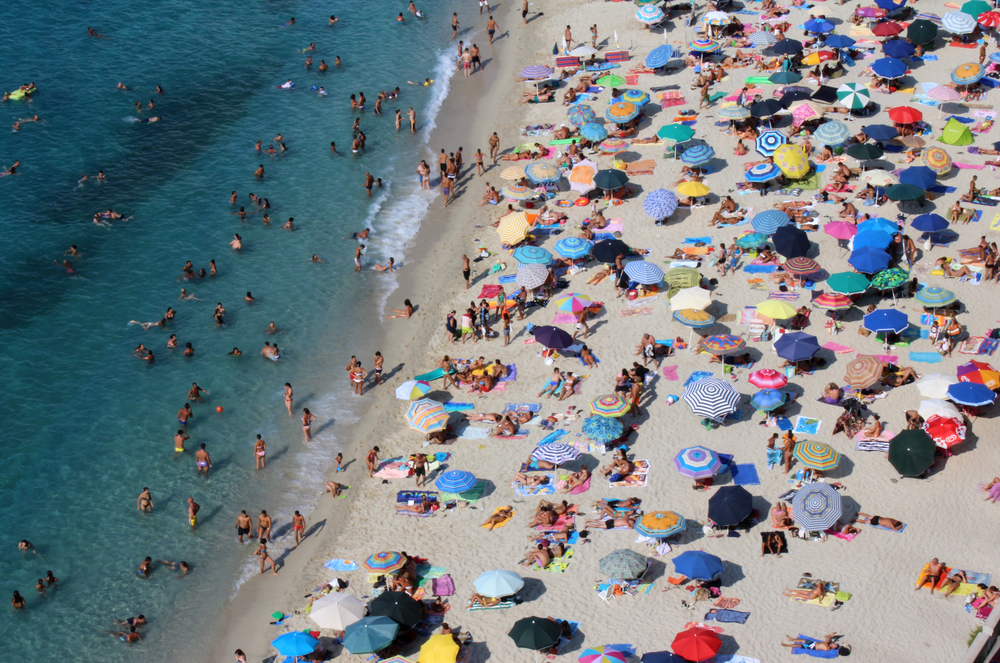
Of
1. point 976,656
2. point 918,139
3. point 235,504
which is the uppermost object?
point 918,139

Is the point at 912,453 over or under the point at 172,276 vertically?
over

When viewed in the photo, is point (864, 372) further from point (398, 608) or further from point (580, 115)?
point (580, 115)

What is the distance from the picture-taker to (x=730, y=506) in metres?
24.3

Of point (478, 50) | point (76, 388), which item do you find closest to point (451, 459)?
point (76, 388)

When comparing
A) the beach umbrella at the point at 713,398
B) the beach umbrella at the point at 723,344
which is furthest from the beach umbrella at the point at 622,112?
the beach umbrella at the point at 713,398

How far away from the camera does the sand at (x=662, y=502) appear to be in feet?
74.2

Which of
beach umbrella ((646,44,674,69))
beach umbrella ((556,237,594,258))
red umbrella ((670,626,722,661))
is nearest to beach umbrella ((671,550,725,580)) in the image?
red umbrella ((670,626,722,661))

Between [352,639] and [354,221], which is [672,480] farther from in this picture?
[354,221]

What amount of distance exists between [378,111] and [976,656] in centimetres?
3713

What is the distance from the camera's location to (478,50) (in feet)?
173

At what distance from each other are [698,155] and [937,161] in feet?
28.7

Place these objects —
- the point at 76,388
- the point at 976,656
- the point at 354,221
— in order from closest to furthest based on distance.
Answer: the point at 976,656 → the point at 76,388 → the point at 354,221

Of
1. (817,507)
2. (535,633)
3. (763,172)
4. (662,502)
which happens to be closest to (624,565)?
(535,633)

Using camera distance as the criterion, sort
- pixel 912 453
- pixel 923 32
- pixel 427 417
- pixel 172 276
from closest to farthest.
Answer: pixel 912 453, pixel 427 417, pixel 172 276, pixel 923 32
